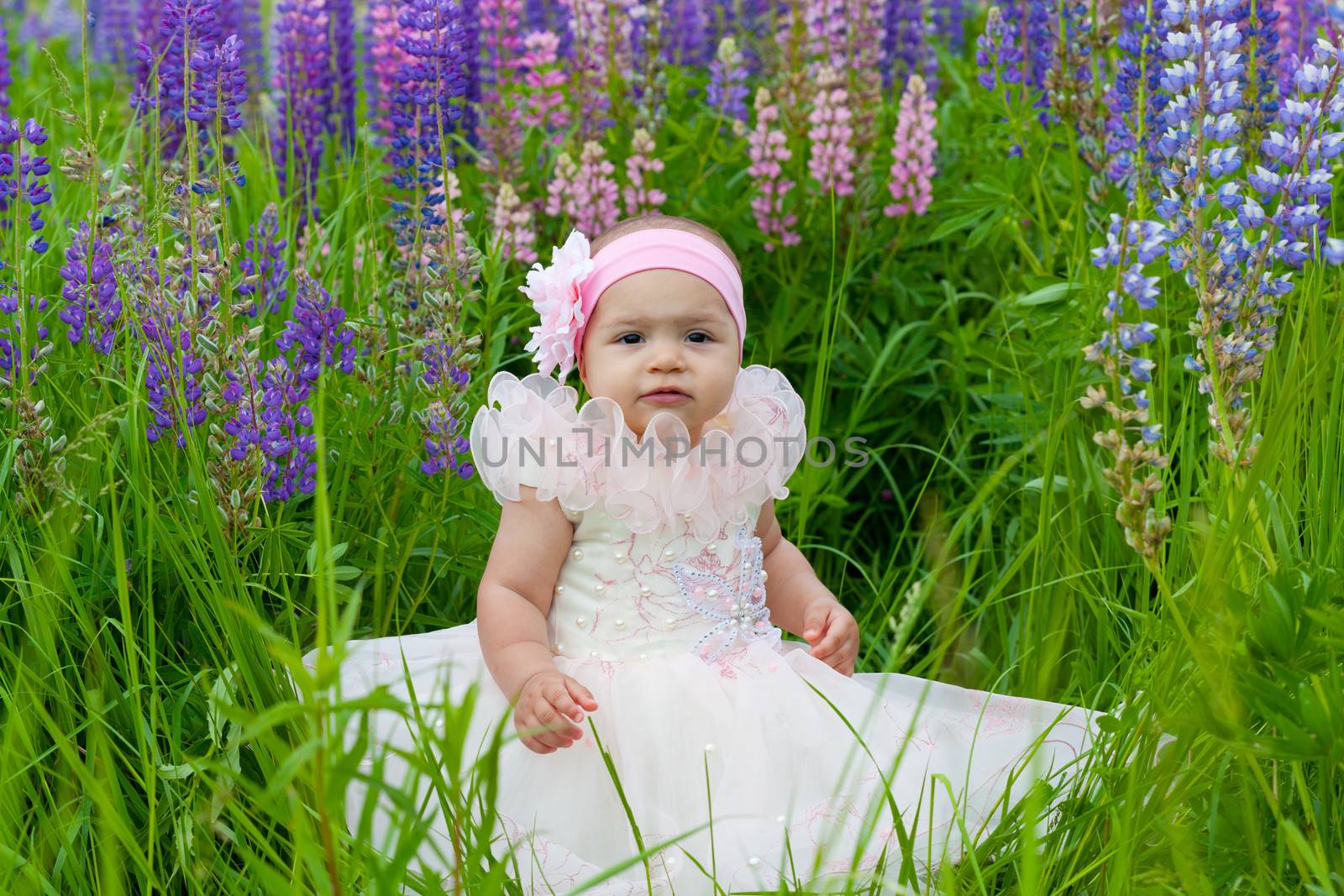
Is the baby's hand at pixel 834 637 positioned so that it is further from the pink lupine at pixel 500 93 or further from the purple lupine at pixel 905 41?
the purple lupine at pixel 905 41

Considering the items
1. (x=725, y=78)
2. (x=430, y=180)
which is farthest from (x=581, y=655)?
(x=725, y=78)

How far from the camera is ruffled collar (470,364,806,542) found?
2455mm

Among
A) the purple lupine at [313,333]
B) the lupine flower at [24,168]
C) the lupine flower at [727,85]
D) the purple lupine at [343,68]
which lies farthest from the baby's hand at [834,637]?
the purple lupine at [343,68]

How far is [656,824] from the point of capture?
7.10 feet

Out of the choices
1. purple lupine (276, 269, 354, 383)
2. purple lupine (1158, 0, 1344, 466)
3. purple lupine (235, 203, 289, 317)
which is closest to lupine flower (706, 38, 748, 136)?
purple lupine (235, 203, 289, 317)

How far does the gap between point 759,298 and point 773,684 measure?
6.71ft

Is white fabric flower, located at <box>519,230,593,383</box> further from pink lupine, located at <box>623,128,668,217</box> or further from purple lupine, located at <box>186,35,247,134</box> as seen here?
pink lupine, located at <box>623,128,668,217</box>

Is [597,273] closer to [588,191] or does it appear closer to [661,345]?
[661,345]

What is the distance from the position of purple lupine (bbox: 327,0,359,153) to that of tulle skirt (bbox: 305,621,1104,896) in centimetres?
272

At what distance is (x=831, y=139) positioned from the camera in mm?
4254

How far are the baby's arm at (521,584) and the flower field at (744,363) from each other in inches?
9.0

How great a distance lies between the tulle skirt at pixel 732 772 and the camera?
2.12 meters

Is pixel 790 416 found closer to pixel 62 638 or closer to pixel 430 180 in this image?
pixel 430 180

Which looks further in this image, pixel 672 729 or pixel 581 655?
pixel 581 655
